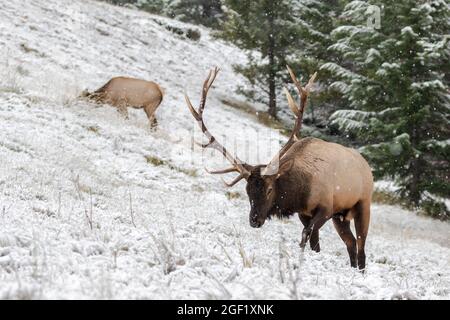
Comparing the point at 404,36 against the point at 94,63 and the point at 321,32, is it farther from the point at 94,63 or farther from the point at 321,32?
the point at 94,63

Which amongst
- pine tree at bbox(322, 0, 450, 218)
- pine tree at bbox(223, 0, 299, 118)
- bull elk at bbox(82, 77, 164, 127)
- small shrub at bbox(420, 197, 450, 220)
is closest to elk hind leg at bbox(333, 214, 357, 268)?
Result: pine tree at bbox(322, 0, 450, 218)

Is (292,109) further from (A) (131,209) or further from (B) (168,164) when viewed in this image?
(B) (168,164)

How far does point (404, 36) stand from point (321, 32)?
766cm

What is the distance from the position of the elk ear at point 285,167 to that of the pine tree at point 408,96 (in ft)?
25.7

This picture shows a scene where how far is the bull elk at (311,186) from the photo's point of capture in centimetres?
634

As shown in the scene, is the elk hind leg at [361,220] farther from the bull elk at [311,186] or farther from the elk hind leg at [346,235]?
the elk hind leg at [346,235]

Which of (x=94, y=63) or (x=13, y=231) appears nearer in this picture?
(x=13, y=231)

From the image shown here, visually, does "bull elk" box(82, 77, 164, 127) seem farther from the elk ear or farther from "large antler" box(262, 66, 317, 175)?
the elk ear

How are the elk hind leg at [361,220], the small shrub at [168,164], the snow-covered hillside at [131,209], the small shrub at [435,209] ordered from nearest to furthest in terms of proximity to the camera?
1. the snow-covered hillside at [131,209]
2. the elk hind leg at [361,220]
3. the small shrub at [168,164]
4. the small shrub at [435,209]

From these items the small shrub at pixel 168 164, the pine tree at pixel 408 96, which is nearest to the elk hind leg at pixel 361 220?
the small shrub at pixel 168 164

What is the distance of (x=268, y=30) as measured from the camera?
21875 millimetres

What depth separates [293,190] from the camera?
6516 millimetres

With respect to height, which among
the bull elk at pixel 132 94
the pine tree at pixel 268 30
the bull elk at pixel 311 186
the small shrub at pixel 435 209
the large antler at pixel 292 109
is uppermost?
the large antler at pixel 292 109

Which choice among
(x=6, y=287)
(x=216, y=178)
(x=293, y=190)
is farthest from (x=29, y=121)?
(x=6, y=287)
